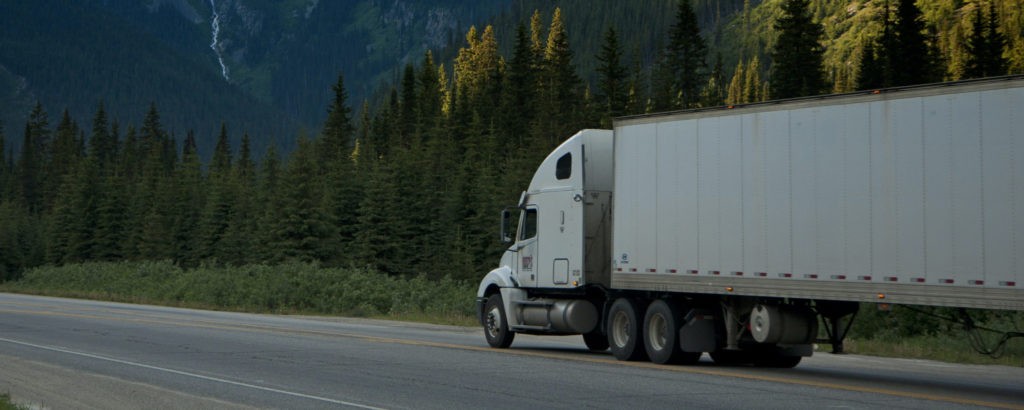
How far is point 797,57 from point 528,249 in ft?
175

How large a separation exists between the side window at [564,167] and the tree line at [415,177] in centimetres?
4462

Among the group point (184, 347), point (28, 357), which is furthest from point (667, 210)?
point (28, 357)

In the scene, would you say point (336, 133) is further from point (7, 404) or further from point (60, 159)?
point (7, 404)

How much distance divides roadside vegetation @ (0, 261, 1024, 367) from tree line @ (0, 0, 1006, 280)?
40.3 feet

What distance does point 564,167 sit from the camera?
850 inches

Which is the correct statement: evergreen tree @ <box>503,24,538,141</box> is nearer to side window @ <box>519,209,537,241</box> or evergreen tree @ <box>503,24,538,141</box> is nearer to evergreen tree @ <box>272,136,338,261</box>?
evergreen tree @ <box>272,136,338,261</box>

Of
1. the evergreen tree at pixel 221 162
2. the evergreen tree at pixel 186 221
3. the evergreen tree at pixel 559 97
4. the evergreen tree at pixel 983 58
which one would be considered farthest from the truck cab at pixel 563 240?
the evergreen tree at pixel 221 162

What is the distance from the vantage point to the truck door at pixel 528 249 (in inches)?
872

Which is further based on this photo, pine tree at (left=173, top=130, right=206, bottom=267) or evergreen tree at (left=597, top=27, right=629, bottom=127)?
pine tree at (left=173, top=130, right=206, bottom=267)

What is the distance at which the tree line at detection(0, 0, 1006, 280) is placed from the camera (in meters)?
71.2

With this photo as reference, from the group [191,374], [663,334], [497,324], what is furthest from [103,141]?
[663,334]

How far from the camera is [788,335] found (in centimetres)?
1681

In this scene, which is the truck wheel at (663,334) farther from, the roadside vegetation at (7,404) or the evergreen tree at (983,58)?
the evergreen tree at (983,58)

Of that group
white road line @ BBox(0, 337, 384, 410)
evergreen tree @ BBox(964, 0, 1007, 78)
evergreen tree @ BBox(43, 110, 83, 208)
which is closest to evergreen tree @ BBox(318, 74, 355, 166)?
evergreen tree @ BBox(43, 110, 83, 208)
